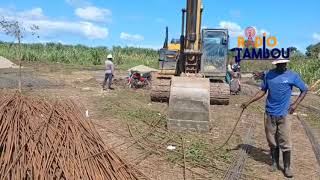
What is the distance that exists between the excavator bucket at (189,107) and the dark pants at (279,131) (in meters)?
2.80

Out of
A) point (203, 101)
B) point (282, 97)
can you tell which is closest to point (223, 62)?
point (203, 101)

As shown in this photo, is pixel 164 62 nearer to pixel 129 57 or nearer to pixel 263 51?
pixel 263 51

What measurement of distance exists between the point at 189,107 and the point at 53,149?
220 inches

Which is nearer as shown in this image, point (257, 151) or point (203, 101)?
point (257, 151)

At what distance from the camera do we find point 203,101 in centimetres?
1094

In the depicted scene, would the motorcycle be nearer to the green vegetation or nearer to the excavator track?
the excavator track

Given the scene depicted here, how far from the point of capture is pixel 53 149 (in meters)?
5.68

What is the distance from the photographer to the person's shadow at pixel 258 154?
834 cm

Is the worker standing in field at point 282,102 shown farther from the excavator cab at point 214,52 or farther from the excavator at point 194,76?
the excavator cab at point 214,52

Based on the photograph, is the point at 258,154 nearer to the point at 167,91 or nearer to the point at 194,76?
the point at 194,76

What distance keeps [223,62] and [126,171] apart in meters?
11.2

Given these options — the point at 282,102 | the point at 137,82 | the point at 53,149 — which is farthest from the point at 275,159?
the point at 137,82

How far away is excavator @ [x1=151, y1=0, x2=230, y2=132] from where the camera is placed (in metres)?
10.7

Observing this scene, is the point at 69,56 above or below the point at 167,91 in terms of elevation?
above
